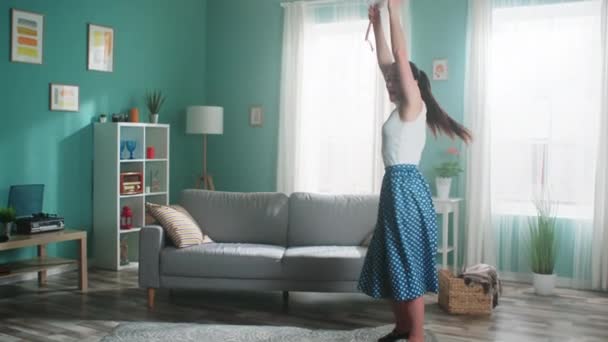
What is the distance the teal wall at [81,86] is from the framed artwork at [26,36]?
0.05m

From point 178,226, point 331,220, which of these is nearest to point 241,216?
point 178,226

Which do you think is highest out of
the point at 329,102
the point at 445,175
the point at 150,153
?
the point at 329,102

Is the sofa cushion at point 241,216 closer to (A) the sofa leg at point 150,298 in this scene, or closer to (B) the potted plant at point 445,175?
(A) the sofa leg at point 150,298

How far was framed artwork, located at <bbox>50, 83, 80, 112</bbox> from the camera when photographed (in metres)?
5.35

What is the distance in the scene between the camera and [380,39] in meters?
3.15

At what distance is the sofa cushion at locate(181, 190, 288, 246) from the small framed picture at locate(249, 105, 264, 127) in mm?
1997

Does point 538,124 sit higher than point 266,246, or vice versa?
point 538,124

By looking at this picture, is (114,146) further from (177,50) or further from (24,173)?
(177,50)

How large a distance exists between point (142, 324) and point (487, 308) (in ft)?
7.49

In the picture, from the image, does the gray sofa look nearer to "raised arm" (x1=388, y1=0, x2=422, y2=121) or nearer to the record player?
the record player

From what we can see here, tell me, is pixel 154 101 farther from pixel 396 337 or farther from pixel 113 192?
pixel 396 337

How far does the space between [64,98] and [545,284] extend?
14.1 ft

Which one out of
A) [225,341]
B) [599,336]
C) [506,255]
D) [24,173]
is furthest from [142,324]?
[506,255]

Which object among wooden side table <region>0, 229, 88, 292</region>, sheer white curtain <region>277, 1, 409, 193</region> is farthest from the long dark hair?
wooden side table <region>0, 229, 88, 292</region>
